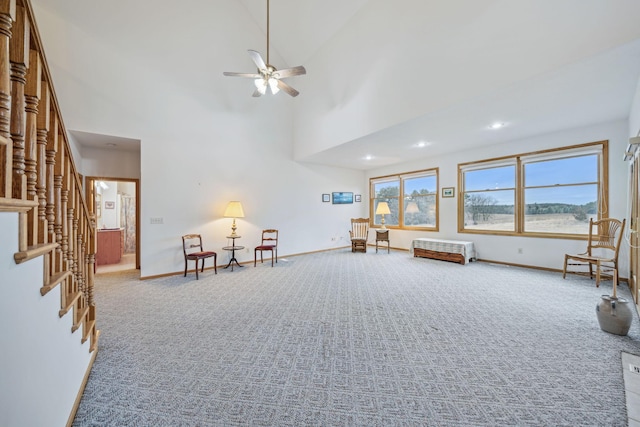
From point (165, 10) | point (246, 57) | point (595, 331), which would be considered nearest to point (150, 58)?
point (165, 10)

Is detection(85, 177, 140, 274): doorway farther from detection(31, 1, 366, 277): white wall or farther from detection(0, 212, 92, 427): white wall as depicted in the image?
detection(0, 212, 92, 427): white wall

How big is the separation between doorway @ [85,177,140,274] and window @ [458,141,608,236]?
7.70 meters

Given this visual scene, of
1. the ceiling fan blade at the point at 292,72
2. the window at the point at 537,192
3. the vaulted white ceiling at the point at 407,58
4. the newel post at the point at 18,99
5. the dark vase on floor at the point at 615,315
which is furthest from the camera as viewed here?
the window at the point at 537,192

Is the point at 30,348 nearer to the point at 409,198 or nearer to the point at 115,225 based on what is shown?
the point at 409,198

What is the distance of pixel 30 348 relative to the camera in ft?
3.40

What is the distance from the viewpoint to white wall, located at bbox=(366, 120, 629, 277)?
412 cm

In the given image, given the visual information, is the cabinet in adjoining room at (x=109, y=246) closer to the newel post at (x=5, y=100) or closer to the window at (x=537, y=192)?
the newel post at (x=5, y=100)

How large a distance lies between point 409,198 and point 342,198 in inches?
78.7

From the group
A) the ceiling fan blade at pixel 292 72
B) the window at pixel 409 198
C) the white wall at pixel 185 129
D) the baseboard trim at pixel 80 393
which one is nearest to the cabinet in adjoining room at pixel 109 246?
the white wall at pixel 185 129

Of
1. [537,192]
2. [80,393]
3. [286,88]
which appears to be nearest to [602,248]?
[537,192]

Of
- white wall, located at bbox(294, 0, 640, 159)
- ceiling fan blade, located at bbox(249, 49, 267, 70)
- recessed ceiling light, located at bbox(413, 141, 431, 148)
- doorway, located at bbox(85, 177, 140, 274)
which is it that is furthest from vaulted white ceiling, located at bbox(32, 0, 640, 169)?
doorway, located at bbox(85, 177, 140, 274)

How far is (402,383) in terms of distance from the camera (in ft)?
5.80

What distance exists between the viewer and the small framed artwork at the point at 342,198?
7609 millimetres

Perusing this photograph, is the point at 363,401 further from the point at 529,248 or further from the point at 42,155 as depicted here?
the point at 529,248
